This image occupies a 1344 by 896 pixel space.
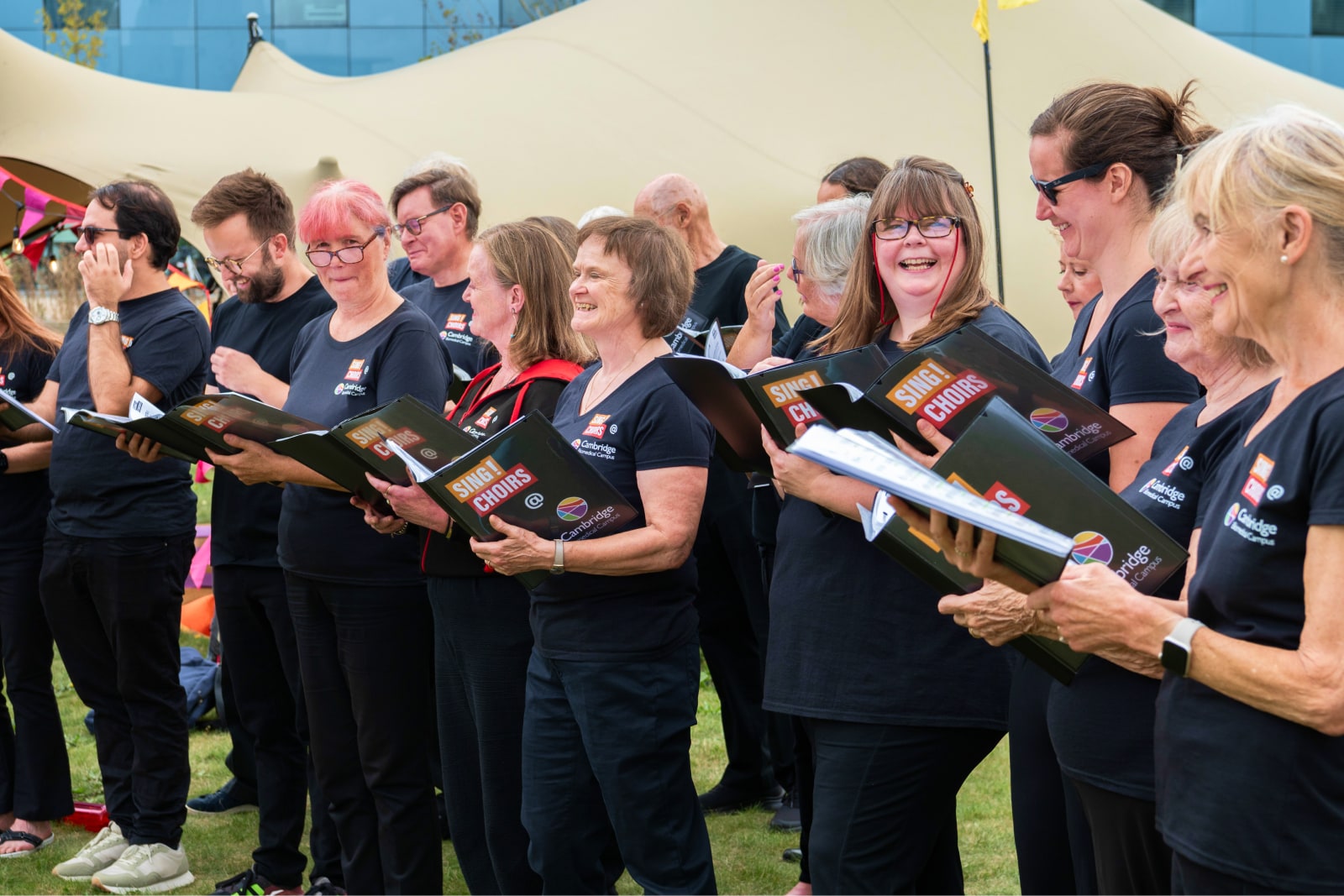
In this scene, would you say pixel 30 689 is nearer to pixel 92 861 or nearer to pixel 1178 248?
pixel 92 861

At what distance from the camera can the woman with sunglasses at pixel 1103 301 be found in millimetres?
2357

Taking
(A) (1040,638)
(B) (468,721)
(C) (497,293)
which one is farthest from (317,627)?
(A) (1040,638)

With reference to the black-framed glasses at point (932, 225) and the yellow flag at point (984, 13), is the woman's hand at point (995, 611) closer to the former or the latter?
the black-framed glasses at point (932, 225)

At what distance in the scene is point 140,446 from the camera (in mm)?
3840

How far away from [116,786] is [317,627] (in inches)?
53.2

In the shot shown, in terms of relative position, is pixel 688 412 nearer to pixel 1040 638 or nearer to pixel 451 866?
pixel 1040 638

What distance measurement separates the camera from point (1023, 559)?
5.85ft

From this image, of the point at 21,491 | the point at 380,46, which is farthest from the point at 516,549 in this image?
the point at 380,46

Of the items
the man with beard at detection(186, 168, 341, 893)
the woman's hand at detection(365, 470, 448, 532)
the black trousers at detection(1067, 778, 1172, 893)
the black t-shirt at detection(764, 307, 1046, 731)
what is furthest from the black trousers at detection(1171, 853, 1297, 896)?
the man with beard at detection(186, 168, 341, 893)

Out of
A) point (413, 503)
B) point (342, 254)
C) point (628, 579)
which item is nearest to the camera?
point (628, 579)

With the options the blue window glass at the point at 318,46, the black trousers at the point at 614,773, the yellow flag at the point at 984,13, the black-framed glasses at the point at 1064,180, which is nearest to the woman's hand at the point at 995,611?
the black-framed glasses at the point at 1064,180

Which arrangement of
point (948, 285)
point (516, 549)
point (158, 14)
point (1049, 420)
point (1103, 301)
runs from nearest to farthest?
point (1049, 420) < point (1103, 301) < point (948, 285) < point (516, 549) < point (158, 14)

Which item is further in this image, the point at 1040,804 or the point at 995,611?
the point at 1040,804

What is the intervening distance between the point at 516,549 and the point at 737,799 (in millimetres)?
2347
